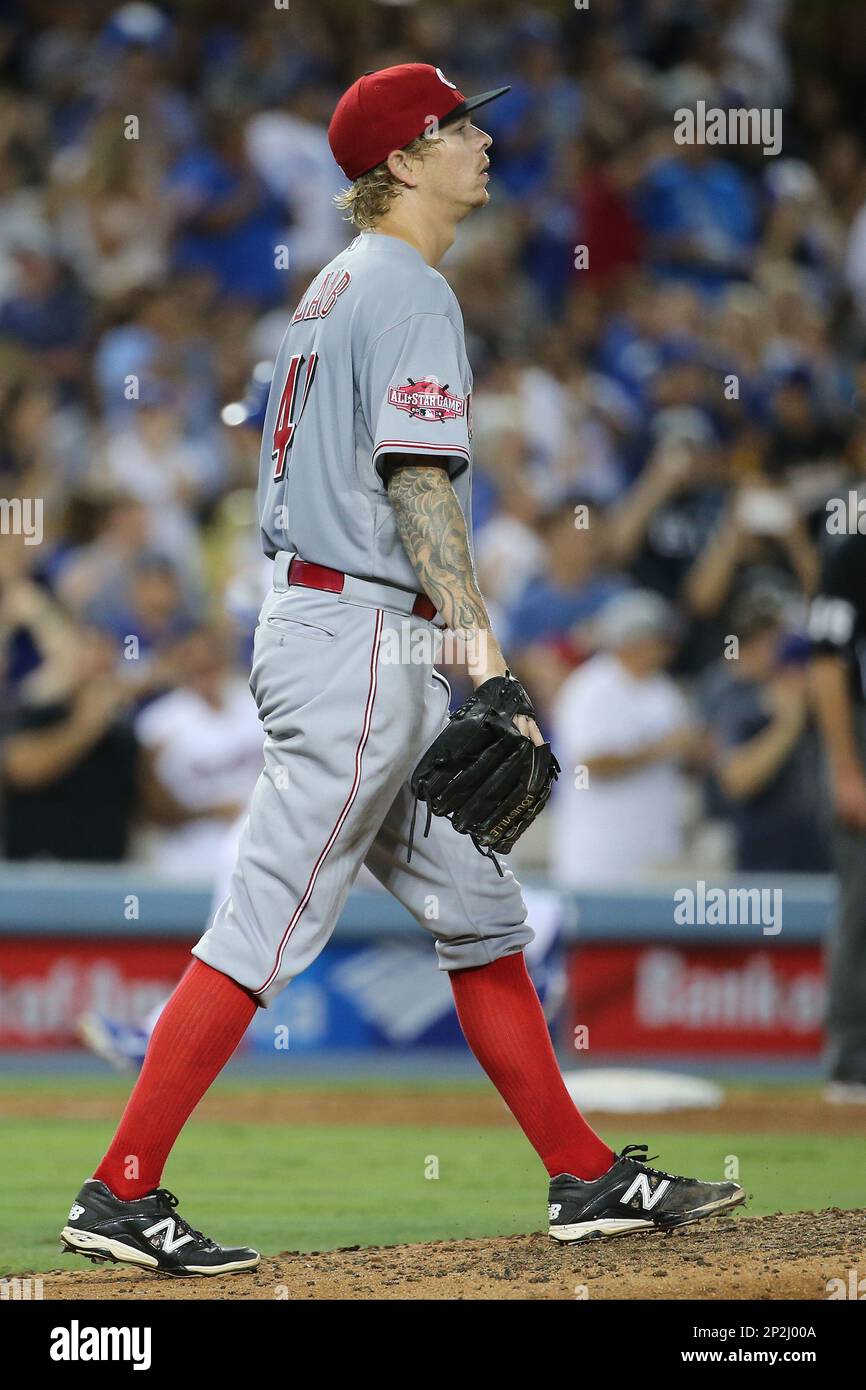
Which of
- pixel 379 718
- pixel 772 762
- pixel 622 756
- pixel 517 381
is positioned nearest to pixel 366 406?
pixel 379 718

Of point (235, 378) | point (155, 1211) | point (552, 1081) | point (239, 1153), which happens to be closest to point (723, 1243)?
point (552, 1081)

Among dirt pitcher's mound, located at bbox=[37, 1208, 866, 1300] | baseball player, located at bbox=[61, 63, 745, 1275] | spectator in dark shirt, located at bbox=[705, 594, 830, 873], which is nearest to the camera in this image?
dirt pitcher's mound, located at bbox=[37, 1208, 866, 1300]

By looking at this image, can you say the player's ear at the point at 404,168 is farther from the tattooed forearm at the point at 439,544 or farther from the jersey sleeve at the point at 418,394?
the tattooed forearm at the point at 439,544

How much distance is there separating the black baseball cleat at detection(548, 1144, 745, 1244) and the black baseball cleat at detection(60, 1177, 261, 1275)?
2.20 ft

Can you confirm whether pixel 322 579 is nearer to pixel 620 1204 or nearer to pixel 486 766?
pixel 486 766

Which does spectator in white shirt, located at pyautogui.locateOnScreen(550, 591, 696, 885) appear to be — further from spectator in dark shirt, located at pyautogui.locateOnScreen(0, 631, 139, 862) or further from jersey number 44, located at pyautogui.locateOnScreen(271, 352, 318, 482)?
jersey number 44, located at pyautogui.locateOnScreen(271, 352, 318, 482)

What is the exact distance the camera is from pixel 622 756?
8.32 meters

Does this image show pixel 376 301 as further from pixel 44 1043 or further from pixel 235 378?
pixel 235 378

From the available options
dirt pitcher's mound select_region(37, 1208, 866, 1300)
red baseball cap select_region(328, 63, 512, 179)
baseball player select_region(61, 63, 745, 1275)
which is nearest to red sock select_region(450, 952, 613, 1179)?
baseball player select_region(61, 63, 745, 1275)

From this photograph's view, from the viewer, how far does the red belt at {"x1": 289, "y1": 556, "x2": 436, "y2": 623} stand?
3688 mm

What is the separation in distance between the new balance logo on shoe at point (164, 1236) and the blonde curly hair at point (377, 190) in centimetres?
195

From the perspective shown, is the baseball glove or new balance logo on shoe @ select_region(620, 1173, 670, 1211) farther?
new balance logo on shoe @ select_region(620, 1173, 670, 1211)

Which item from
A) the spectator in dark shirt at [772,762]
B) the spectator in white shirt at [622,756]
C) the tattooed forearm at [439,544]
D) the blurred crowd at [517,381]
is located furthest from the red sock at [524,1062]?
the spectator in dark shirt at [772,762]

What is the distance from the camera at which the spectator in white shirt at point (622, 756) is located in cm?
832
